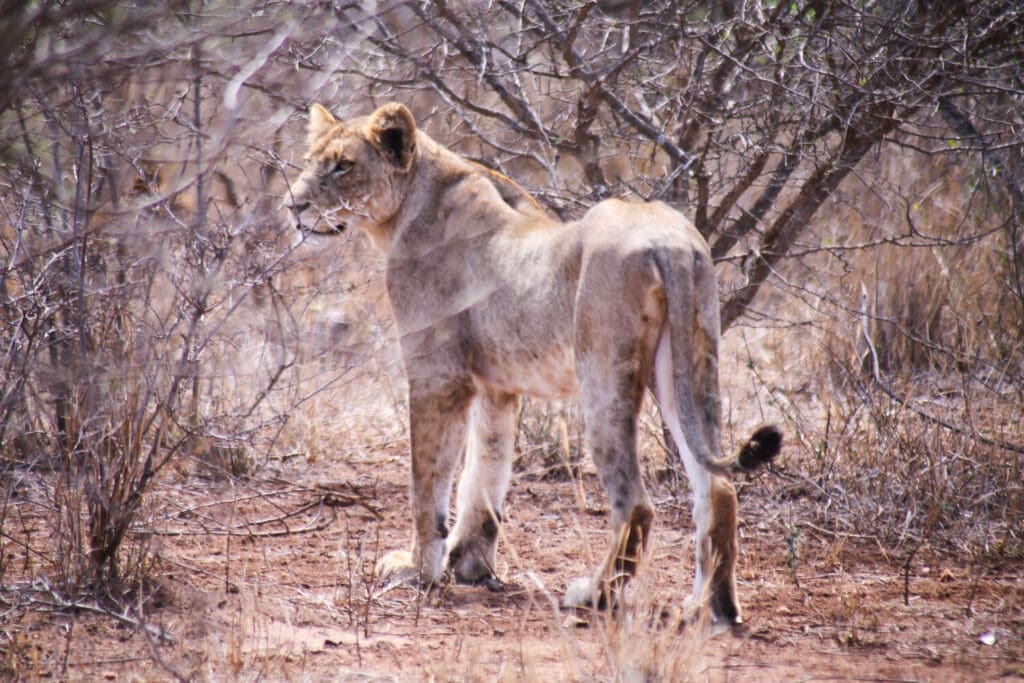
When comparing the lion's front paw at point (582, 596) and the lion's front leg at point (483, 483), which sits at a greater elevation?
the lion's front leg at point (483, 483)

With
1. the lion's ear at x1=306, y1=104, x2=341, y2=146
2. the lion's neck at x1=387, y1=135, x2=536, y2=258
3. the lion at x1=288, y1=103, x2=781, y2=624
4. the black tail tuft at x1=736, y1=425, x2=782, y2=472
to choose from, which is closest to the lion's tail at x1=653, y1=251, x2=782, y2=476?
the lion at x1=288, y1=103, x2=781, y2=624

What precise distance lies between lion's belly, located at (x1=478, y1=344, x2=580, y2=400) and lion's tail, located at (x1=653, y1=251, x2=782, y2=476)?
18.2 inches

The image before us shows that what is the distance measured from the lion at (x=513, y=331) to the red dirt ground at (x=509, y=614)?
229 millimetres

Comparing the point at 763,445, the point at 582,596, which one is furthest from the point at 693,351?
the point at 582,596

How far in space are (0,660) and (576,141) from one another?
3729 mm

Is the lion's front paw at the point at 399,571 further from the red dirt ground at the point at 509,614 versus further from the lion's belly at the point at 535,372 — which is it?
the lion's belly at the point at 535,372

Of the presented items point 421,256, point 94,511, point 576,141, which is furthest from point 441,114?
point 94,511

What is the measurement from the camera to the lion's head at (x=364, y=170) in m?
Answer: 4.95

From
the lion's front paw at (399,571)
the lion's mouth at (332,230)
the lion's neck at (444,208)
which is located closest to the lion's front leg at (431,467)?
the lion's front paw at (399,571)

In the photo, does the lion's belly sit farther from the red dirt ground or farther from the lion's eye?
the lion's eye

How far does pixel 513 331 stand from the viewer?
4512 millimetres

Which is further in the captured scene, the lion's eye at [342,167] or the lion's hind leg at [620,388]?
the lion's eye at [342,167]

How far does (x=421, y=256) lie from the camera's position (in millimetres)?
4926

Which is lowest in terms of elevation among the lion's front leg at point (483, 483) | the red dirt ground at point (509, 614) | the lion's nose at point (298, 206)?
the red dirt ground at point (509, 614)
